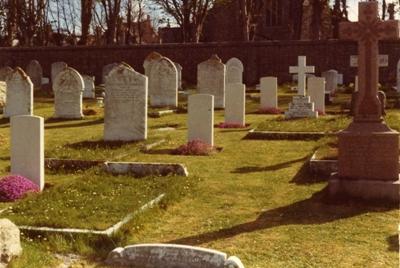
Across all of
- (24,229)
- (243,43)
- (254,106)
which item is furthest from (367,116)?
(243,43)

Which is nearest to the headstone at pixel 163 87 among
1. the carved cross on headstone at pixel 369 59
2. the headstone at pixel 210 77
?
the headstone at pixel 210 77

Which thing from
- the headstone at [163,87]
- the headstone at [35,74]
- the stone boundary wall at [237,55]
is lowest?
the headstone at [163,87]

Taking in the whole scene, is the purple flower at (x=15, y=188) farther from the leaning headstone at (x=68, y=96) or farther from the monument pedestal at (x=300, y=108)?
the monument pedestal at (x=300, y=108)

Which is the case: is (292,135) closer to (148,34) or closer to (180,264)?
(180,264)

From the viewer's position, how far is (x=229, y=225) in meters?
7.18

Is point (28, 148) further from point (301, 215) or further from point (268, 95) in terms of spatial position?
point (268, 95)

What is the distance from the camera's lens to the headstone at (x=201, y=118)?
42.1 ft

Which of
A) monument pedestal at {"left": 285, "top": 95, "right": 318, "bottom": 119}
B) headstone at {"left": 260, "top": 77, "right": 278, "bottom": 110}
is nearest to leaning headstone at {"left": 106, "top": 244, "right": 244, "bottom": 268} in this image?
monument pedestal at {"left": 285, "top": 95, "right": 318, "bottom": 119}

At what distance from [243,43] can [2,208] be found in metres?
30.4

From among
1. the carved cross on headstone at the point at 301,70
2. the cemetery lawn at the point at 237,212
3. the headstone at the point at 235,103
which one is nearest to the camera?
the cemetery lawn at the point at 237,212

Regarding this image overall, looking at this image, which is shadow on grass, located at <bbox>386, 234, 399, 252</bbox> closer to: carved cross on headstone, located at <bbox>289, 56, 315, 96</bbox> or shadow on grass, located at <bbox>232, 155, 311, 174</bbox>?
shadow on grass, located at <bbox>232, 155, 311, 174</bbox>

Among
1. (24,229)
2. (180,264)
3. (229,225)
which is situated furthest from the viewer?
(229,225)

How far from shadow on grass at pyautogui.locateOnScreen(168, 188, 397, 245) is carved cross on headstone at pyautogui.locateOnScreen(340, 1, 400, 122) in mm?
1261

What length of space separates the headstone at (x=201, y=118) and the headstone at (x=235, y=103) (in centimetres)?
318
